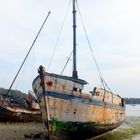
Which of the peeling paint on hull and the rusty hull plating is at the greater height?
the rusty hull plating

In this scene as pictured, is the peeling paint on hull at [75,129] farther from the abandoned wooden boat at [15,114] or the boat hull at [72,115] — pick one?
the abandoned wooden boat at [15,114]

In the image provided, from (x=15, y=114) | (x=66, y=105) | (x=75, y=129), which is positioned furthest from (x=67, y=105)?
(x=15, y=114)

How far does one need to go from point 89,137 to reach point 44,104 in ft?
14.5

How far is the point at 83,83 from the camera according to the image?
19156 millimetres

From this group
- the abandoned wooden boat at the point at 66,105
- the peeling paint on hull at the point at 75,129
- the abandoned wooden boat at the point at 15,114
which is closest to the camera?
the abandoned wooden boat at the point at 66,105

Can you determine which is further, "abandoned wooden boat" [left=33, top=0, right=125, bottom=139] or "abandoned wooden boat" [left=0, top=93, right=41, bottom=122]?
"abandoned wooden boat" [left=0, top=93, right=41, bottom=122]

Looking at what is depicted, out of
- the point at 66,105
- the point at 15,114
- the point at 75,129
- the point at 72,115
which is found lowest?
the point at 75,129

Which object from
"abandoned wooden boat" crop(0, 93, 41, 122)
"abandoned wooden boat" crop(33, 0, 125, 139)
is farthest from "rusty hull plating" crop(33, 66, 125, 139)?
"abandoned wooden boat" crop(0, 93, 41, 122)

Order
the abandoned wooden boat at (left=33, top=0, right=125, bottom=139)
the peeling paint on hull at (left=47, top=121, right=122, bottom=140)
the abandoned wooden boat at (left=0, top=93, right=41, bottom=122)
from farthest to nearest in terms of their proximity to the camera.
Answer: the abandoned wooden boat at (left=0, top=93, right=41, bottom=122), the peeling paint on hull at (left=47, top=121, right=122, bottom=140), the abandoned wooden boat at (left=33, top=0, right=125, bottom=139)

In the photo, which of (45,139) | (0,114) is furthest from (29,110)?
(45,139)

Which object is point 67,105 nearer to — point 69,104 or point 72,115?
point 69,104

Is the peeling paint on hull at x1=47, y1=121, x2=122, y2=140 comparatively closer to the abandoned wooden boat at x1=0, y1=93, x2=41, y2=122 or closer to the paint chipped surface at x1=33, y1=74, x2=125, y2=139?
the paint chipped surface at x1=33, y1=74, x2=125, y2=139

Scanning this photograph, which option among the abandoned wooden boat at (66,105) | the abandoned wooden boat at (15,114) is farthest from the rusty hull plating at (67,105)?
the abandoned wooden boat at (15,114)

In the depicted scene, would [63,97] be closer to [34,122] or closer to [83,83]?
[83,83]
